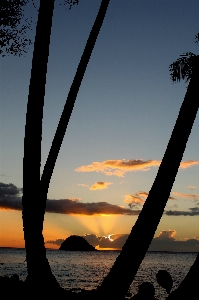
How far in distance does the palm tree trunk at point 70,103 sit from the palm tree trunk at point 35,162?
266 millimetres

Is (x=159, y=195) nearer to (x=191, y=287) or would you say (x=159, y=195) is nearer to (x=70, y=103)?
(x=191, y=287)

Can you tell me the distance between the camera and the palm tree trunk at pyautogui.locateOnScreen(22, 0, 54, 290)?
18.4 feet

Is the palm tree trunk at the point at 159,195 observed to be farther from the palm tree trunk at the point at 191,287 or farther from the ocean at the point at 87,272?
the ocean at the point at 87,272

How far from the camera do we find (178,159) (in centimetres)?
482

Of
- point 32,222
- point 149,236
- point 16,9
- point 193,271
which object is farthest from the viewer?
point 16,9

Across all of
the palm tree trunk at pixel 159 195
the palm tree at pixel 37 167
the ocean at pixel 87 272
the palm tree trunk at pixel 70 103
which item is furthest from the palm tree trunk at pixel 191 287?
the ocean at pixel 87 272

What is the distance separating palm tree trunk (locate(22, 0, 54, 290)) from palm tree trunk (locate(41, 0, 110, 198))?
0.87 ft

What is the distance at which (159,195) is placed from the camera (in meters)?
4.79

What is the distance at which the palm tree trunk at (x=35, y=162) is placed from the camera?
18.4 feet

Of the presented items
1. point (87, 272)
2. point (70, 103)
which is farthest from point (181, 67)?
point (87, 272)

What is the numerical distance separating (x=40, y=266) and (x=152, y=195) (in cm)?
217

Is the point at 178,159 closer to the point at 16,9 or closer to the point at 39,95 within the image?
the point at 39,95

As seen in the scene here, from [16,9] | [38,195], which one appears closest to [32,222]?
[38,195]

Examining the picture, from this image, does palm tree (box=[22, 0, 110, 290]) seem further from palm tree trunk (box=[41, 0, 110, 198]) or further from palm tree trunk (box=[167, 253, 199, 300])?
palm tree trunk (box=[167, 253, 199, 300])
